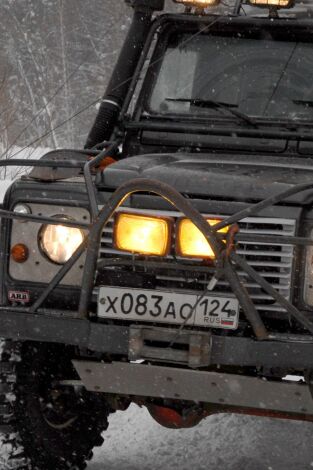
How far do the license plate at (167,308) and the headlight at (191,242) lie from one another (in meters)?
0.17

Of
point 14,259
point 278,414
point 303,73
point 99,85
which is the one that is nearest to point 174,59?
point 303,73

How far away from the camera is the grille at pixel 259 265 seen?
4.56 meters

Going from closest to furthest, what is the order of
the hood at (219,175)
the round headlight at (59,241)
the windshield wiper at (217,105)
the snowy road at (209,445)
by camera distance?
the hood at (219,175) < the round headlight at (59,241) < the snowy road at (209,445) < the windshield wiper at (217,105)

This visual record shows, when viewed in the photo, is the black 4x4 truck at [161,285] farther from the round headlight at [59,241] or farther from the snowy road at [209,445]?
the snowy road at [209,445]

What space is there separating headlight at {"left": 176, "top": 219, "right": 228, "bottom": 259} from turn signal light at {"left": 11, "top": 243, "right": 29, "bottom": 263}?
2.46 feet

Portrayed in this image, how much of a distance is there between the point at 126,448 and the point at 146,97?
187 centimetres

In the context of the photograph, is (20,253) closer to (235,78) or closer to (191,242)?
(191,242)

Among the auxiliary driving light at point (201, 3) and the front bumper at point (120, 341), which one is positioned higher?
the auxiliary driving light at point (201, 3)

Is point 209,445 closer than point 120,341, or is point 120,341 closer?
point 120,341

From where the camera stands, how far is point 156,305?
4523 millimetres

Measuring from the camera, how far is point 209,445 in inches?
241

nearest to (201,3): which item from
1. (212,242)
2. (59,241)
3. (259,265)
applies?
(59,241)

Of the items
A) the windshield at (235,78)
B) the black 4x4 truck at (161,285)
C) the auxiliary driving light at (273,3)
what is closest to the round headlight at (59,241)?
the black 4x4 truck at (161,285)

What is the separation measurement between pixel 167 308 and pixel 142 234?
12.8 inches
